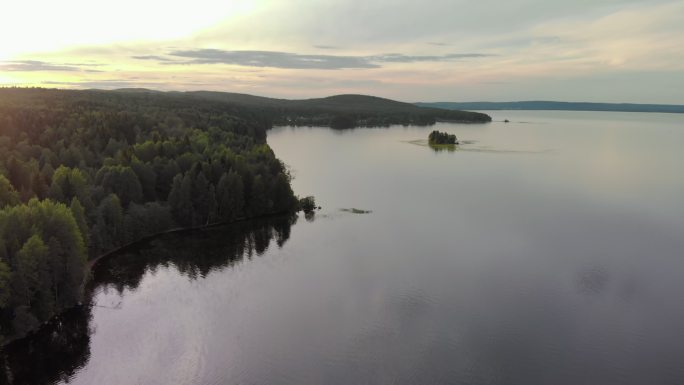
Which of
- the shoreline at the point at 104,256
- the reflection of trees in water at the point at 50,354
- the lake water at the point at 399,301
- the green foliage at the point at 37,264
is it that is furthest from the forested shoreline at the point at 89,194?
the lake water at the point at 399,301

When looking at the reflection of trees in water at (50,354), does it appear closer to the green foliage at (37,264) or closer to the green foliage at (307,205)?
the green foliage at (37,264)

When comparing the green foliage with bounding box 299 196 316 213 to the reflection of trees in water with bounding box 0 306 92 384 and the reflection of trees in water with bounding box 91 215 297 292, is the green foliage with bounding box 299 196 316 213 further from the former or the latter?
the reflection of trees in water with bounding box 0 306 92 384

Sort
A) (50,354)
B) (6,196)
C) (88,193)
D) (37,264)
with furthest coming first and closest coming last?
(88,193), (6,196), (37,264), (50,354)

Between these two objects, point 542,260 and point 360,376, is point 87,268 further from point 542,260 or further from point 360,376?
point 542,260

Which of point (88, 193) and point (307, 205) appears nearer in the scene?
point (88, 193)

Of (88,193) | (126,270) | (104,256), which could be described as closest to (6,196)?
(88,193)

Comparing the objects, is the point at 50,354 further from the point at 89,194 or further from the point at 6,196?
the point at 89,194

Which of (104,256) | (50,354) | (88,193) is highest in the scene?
(88,193)

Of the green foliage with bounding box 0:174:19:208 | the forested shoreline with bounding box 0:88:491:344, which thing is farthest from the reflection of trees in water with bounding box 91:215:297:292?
the green foliage with bounding box 0:174:19:208
